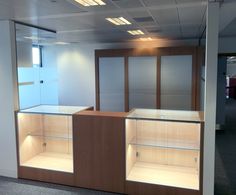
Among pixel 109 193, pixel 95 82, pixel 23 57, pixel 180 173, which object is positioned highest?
pixel 23 57

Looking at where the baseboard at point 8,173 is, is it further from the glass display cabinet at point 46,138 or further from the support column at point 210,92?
the support column at point 210,92

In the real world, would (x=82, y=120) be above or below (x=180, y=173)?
above

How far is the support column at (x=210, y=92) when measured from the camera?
2.80 meters

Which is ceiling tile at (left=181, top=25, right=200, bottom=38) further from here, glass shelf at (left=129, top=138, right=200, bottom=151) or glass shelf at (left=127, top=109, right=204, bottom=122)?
glass shelf at (left=129, top=138, right=200, bottom=151)

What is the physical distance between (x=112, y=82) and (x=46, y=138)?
3.18m

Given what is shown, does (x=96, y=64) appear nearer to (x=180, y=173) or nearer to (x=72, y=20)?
(x=72, y=20)

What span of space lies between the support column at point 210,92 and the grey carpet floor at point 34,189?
4.57 feet

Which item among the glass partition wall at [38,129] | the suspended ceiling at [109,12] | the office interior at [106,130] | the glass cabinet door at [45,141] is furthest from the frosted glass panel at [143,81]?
the glass cabinet door at [45,141]

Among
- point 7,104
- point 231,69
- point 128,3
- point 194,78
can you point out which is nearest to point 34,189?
point 7,104

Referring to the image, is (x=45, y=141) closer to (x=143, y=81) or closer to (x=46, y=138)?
(x=46, y=138)

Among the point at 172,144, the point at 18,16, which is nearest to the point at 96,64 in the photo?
the point at 18,16

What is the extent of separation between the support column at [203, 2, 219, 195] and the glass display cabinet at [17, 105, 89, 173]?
1.90m

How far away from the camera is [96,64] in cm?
703

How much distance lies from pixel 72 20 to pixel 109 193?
8.78 feet
